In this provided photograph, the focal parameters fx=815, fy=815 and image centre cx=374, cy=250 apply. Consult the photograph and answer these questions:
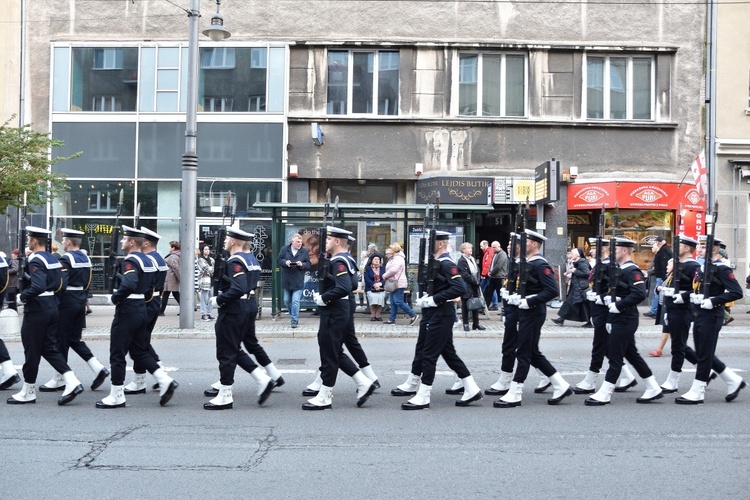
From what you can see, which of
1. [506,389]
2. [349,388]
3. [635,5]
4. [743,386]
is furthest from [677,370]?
[635,5]

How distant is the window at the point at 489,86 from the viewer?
2180 centimetres

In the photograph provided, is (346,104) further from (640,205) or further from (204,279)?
(640,205)

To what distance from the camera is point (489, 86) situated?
2183 cm

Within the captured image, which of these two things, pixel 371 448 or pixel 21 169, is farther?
pixel 21 169

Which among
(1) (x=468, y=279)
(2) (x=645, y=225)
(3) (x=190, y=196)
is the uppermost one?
(3) (x=190, y=196)

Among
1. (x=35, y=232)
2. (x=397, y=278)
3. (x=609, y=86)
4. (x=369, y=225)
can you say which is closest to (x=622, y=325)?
(x=35, y=232)

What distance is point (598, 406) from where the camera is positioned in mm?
8680

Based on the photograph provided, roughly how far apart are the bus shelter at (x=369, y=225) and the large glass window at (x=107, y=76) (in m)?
6.79

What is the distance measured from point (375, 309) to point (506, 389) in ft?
25.7

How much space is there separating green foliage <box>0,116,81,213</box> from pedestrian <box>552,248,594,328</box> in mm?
11260

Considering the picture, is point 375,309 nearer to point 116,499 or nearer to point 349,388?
point 349,388

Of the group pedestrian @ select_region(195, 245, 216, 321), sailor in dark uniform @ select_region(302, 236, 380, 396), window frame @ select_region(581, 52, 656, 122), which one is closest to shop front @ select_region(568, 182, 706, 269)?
window frame @ select_region(581, 52, 656, 122)

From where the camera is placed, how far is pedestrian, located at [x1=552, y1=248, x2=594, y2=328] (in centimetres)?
1564

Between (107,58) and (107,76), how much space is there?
485 millimetres
